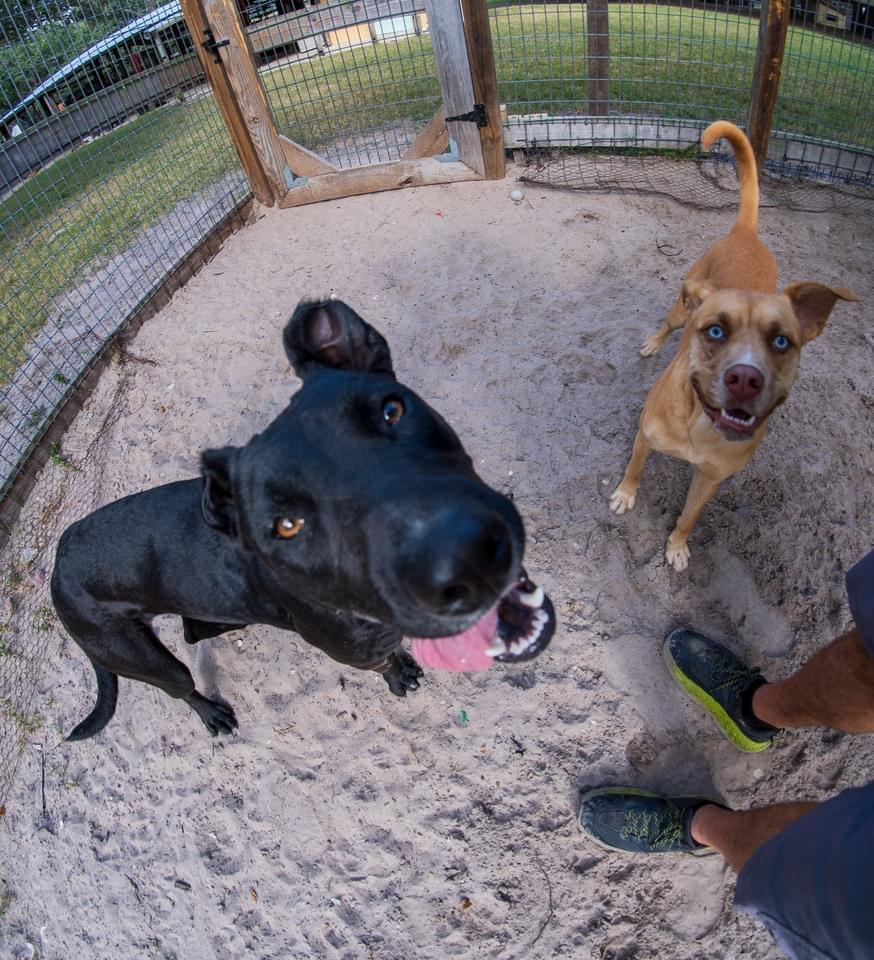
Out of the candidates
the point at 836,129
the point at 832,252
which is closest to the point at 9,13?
the point at 832,252

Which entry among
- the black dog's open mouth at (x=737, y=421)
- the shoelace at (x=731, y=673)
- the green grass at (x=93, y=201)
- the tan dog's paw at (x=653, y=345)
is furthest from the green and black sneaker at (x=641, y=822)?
the green grass at (x=93, y=201)

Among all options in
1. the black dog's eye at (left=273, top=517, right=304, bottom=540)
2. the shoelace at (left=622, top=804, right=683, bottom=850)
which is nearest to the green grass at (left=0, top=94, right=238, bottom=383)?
the black dog's eye at (left=273, top=517, right=304, bottom=540)

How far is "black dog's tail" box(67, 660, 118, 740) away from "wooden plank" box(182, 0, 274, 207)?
479 cm

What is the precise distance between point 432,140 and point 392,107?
3.02 ft

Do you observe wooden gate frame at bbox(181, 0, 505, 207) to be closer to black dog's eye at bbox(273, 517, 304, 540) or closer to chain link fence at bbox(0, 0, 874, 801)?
chain link fence at bbox(0, 0, 874, 801)

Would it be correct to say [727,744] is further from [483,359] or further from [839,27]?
[839,27]

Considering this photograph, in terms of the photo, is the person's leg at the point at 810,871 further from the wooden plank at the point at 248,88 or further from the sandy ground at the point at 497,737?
the wooden plank at the point at 248,88

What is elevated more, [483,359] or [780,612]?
[483,359]

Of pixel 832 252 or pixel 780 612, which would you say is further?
pixel 832 252

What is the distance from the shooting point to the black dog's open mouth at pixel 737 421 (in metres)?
2.38

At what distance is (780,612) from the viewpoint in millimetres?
2967

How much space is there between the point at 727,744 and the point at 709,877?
554 mm

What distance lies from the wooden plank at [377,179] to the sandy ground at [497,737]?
2191mm

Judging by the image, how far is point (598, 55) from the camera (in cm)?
527
